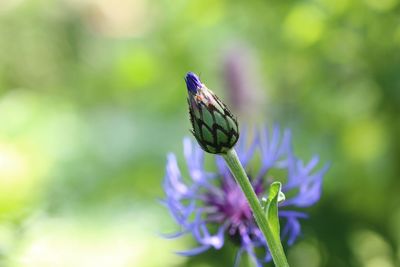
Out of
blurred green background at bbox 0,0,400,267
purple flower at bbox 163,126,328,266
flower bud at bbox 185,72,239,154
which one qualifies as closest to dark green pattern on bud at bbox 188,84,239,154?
flower bud at bbox 185,72,239,154

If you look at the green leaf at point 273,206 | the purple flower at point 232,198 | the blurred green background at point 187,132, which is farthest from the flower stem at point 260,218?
the blurred green background at point 187,132

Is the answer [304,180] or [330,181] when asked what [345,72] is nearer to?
[330,181]

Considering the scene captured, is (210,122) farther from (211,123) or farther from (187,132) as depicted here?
(187,132)

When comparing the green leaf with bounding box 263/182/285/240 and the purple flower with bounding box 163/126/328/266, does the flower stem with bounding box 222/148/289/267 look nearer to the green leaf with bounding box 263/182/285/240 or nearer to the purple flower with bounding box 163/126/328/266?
the green leaf with bounding box 263/182/285/240

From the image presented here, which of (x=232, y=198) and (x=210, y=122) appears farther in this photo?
(x=232, y=198)

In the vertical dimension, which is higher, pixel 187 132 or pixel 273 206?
pixel 187 132

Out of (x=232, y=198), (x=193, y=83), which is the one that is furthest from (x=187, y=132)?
(x=193, y=83)
